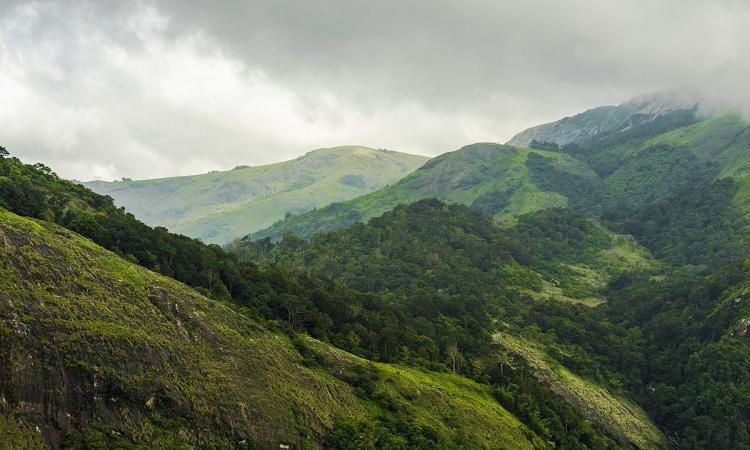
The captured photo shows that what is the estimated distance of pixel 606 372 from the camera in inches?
6703

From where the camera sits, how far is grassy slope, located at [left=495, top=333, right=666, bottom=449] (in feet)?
467

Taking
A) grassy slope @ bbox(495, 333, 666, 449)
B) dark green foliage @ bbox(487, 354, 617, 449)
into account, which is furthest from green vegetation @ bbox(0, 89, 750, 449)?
grassy slope @ bbox(495, 333, 666, 449)

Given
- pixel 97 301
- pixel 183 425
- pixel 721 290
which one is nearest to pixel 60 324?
pixel 97 301

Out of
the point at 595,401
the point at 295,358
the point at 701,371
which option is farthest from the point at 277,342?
the point at 701,371

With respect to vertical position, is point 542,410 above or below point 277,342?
below

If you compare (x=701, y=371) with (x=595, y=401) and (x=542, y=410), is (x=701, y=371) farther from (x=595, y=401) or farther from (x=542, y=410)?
(x=542, y=410)

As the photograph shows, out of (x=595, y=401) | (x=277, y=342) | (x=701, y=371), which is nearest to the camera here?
(x=277, y=342)

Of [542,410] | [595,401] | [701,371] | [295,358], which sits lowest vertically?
[595,401]

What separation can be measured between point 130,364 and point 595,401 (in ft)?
394

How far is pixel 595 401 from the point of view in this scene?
484ft

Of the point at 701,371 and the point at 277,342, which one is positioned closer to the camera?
the point at 277,342

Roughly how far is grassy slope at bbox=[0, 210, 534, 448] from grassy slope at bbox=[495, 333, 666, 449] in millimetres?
77439

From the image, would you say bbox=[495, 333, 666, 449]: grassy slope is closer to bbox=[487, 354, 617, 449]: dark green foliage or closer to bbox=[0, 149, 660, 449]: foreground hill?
bbox=[0, 149, 660, 449]: foreground hill

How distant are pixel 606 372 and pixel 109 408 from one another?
481 feet
